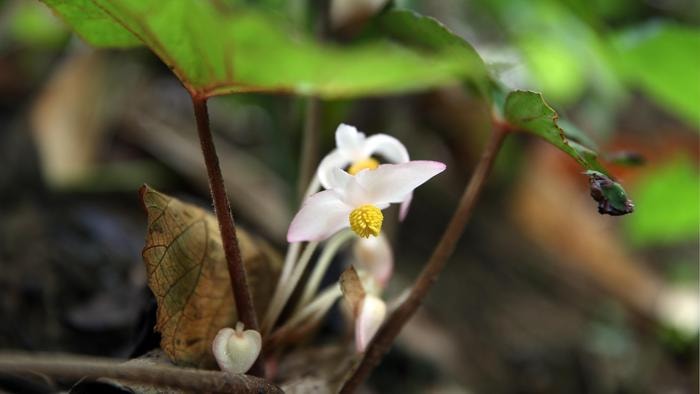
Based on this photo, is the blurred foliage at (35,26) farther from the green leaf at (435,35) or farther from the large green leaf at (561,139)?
the large green leaf at (561,139)

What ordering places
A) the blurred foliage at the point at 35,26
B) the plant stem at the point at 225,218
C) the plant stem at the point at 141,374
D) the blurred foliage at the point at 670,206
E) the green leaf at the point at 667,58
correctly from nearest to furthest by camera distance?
the plant stem at the point at 141,374, the plant stem at the point at 225,218, the green leaf at the point at 667,58, the blurred foliage at the point at 670,206, the blurred foliage at the point at 35,26

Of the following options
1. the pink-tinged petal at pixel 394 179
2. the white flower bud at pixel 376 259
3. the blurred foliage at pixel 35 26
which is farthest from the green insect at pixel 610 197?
the blurred foliage at pixel 35 26

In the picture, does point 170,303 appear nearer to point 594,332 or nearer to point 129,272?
point 129,272

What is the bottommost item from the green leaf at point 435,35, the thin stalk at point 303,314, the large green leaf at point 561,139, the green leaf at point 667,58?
the thin stalk at point 303,314

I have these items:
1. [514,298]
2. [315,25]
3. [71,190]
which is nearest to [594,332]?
[514,298]

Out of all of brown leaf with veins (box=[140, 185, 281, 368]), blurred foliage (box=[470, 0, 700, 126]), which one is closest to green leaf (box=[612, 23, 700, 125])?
blurred foliage (box=[470, 0, 700, 126])

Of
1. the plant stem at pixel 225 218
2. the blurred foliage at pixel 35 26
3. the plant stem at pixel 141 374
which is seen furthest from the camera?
the blurred foliage at pixel 35 26
